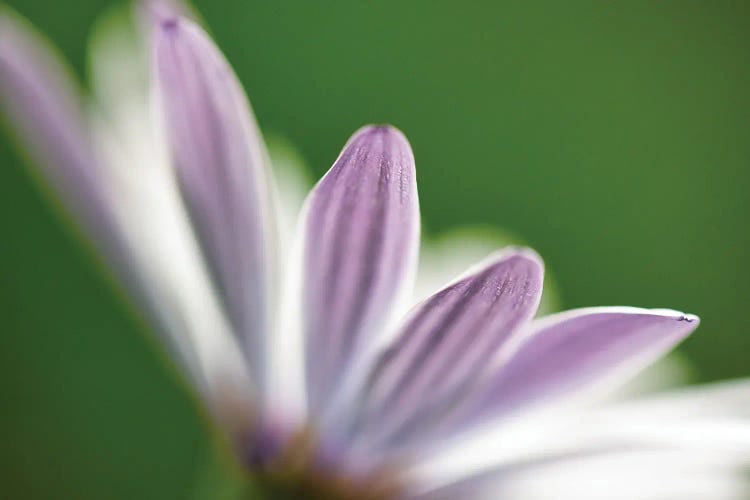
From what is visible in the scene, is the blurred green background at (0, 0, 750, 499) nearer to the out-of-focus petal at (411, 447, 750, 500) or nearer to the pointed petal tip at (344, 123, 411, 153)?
the out-of-focus petal at (411, 447, 750, 500)

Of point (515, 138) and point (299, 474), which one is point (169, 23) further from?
point (515, 138)

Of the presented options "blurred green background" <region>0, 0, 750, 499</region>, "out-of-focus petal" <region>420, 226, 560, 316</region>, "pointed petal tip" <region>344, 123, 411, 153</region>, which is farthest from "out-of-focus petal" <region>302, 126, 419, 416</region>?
"blurred green background" <region>0, 0, 750, 499</region>

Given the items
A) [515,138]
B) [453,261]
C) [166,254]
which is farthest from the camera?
[515,138]

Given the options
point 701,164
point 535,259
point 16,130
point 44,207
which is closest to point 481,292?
point 535,259

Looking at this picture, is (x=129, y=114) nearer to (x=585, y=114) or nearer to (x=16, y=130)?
(x=16, y=130)

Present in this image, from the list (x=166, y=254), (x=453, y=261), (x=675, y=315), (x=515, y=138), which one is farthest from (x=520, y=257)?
(x=515, y=138)
